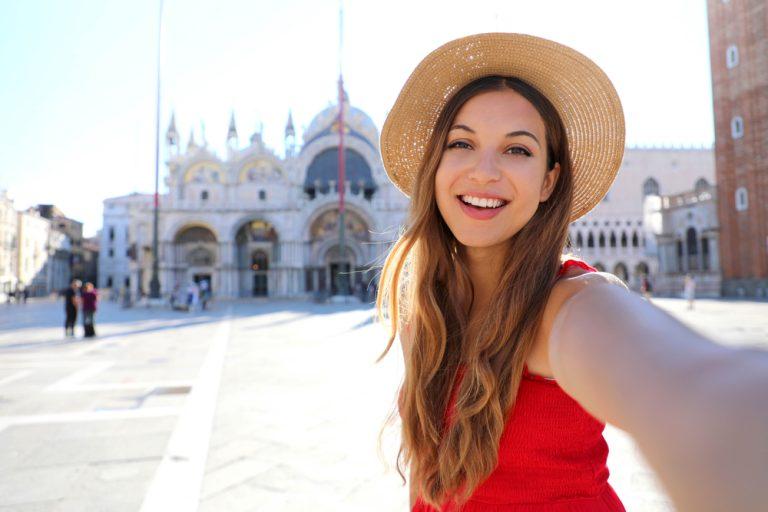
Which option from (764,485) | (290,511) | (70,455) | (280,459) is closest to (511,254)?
(764,485)

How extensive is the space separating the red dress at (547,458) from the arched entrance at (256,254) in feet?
123


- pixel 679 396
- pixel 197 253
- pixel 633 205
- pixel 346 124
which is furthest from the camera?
pixel 633 205

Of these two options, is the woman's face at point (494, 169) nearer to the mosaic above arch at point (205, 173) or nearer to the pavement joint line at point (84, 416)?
the pavement joint line at point (84, 416)

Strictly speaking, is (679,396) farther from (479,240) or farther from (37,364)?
(37,364)

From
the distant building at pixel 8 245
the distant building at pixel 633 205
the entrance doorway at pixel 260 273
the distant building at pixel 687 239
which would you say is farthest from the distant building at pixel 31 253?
the distant building at pixel 633 205

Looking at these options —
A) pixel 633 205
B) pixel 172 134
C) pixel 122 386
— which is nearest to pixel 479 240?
pixel 122 386

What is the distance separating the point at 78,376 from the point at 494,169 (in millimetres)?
7206

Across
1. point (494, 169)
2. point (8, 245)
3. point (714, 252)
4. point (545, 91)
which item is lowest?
point (494, 169)

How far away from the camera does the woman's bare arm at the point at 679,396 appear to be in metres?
0.41

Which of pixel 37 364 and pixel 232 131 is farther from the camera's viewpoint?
pixel 232 131

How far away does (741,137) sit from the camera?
25375mm

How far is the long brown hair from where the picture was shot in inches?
40.6

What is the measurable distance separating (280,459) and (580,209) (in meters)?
2.73

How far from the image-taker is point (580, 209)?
163cm
